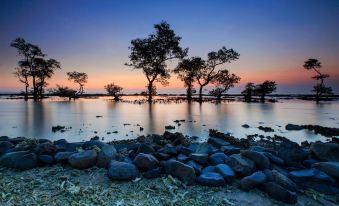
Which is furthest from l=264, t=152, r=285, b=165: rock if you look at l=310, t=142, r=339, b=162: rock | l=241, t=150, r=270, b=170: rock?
l=310, t=142, r=339, b=162: rock

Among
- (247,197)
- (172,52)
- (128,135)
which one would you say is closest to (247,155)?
(247,197)

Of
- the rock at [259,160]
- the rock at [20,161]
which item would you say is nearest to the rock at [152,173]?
the rock at [259,160]

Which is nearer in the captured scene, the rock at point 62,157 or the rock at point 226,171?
the rock at point 226,171

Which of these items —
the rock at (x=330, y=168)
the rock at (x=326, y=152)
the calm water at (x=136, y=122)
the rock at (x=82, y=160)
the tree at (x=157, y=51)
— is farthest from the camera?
the tree at (x=157, y=51)

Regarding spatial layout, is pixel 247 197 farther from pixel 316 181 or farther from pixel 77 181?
pixel 77 181

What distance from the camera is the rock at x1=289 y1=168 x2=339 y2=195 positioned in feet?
17.0

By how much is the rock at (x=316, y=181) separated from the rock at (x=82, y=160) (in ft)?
14.1

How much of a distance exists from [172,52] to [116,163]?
38.7 m

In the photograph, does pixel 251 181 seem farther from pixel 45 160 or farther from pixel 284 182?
pixel 45 160

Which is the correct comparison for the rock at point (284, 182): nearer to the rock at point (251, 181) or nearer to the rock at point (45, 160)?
the rock at point (251, 181)

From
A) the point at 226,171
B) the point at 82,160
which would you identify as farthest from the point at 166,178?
the point at 82,160

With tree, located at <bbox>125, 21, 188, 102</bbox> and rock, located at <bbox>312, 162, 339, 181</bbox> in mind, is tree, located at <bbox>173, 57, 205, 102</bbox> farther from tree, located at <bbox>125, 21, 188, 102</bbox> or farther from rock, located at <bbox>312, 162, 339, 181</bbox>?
rock, located at <bbox>312, 162, 339, 181</bbox>

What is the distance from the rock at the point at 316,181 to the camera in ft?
17.0

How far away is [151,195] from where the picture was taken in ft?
15.5
